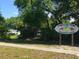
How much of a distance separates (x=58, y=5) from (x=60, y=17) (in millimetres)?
1595

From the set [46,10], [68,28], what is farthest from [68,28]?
[46,10]

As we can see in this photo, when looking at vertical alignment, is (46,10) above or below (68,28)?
above

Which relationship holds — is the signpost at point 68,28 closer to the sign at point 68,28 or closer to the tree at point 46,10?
the sign at point 68,28

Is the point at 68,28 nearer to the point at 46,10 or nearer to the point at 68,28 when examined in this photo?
the point at 68,28

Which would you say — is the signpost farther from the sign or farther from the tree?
the tree

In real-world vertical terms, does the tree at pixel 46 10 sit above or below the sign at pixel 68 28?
above

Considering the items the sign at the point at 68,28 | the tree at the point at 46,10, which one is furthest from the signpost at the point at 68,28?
the tree at the point at 46,10

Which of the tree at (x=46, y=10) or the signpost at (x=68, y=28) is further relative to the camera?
the tree at (x=46, y=10)

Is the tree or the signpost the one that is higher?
the tree

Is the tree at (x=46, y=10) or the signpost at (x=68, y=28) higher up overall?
the tree at (x=46, y=10)

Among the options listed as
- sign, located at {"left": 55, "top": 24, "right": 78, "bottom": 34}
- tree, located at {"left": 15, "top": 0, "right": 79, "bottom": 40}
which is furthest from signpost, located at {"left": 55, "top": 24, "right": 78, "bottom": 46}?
tree, located at {"left": 15, "top": 0, "right": 79, "bottom": 40}

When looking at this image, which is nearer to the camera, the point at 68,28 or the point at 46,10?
the point at 68,28

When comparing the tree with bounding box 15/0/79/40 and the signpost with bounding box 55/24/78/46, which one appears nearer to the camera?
the signpost with bounding box 55/24/78/46

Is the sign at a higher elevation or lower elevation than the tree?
lower
